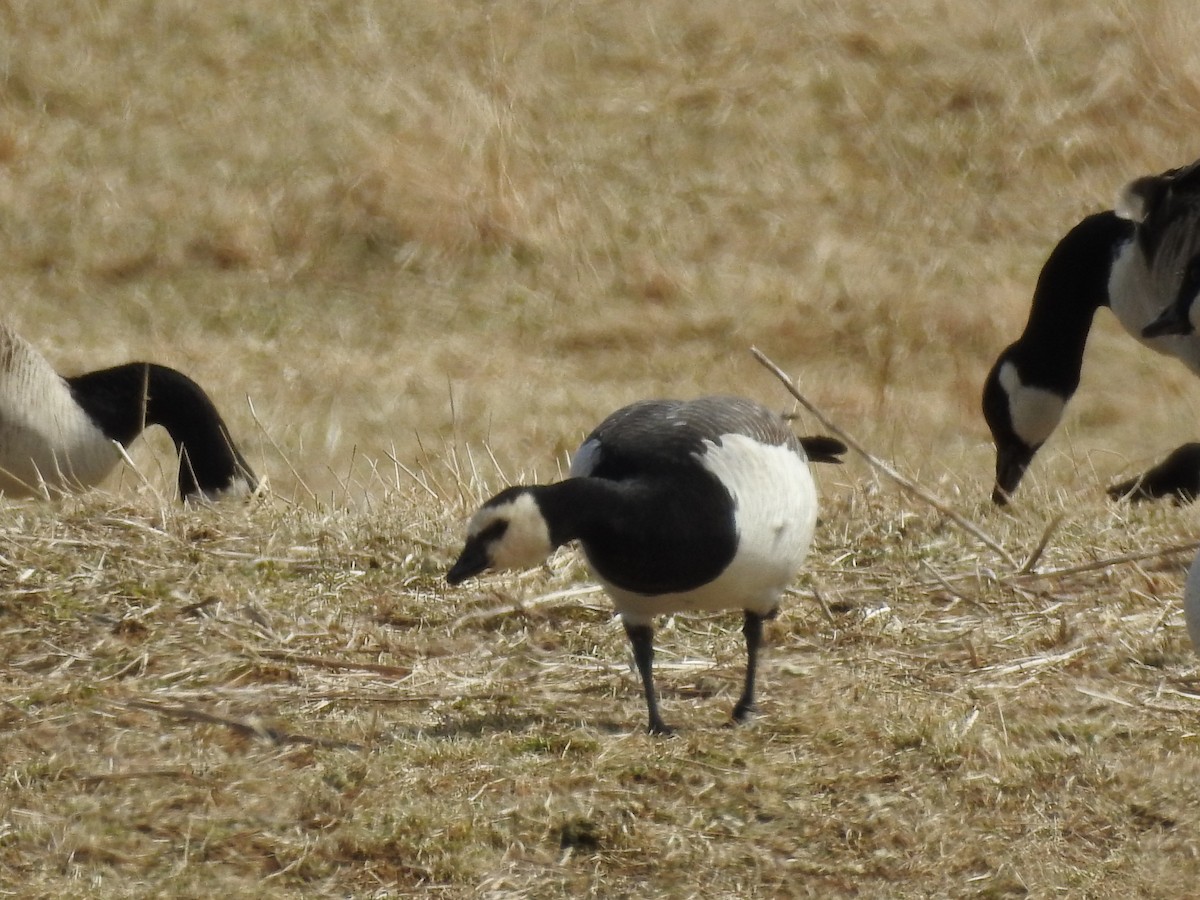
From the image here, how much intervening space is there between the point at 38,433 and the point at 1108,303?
4903mm

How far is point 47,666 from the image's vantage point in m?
4.93

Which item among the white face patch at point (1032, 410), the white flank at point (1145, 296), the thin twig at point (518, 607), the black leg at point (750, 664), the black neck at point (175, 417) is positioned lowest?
the white face patch at point (1032, 410)

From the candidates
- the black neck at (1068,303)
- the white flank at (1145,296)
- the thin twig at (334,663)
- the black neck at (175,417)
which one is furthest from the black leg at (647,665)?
the black neck at (1068,303)

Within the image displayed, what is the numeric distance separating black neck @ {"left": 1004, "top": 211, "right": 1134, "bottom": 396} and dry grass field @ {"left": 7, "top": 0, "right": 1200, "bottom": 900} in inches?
24.1

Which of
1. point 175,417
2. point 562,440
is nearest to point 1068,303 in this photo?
point 562,440

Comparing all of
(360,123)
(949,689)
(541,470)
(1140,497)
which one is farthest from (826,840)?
(360,123)

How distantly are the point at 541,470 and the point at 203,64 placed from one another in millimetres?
6905

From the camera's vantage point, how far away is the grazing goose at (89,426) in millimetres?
8445

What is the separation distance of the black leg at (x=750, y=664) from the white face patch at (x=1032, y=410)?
429 cm

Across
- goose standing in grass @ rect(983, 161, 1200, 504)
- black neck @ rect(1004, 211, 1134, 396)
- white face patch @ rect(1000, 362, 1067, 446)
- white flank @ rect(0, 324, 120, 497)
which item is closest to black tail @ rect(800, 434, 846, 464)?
goose standing in grass @ rect(983, 161, 1200, 504)

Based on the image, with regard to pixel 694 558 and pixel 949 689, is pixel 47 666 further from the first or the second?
pixel 949 689

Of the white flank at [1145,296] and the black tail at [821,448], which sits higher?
the black tail at [821,448]

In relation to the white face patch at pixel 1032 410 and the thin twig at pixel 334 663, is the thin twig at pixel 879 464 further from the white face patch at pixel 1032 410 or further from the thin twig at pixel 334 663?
the white face patch at pixel 1032 410

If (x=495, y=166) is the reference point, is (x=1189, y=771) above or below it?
above
